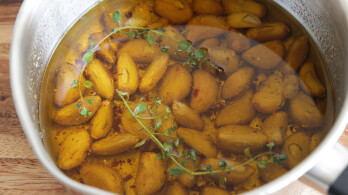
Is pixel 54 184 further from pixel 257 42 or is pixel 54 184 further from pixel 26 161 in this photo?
pixel 257 42

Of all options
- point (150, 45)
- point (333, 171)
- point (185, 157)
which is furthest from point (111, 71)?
point (333, 171)

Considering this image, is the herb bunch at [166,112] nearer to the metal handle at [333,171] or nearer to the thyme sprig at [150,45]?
the thyme sprig at [150,45]

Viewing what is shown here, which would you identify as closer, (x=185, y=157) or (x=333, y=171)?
(x=333, y=171)

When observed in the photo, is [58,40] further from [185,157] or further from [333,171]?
[333,171]

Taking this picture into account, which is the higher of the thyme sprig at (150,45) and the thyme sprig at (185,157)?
the thyme sprig at (150,45)

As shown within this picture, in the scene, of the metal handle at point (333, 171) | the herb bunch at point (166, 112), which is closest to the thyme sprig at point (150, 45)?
the herb bunch at point (166, 112)

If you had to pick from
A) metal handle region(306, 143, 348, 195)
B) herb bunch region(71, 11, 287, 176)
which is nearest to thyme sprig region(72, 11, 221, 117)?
herb bunch region(71, 11, 287, 176)
